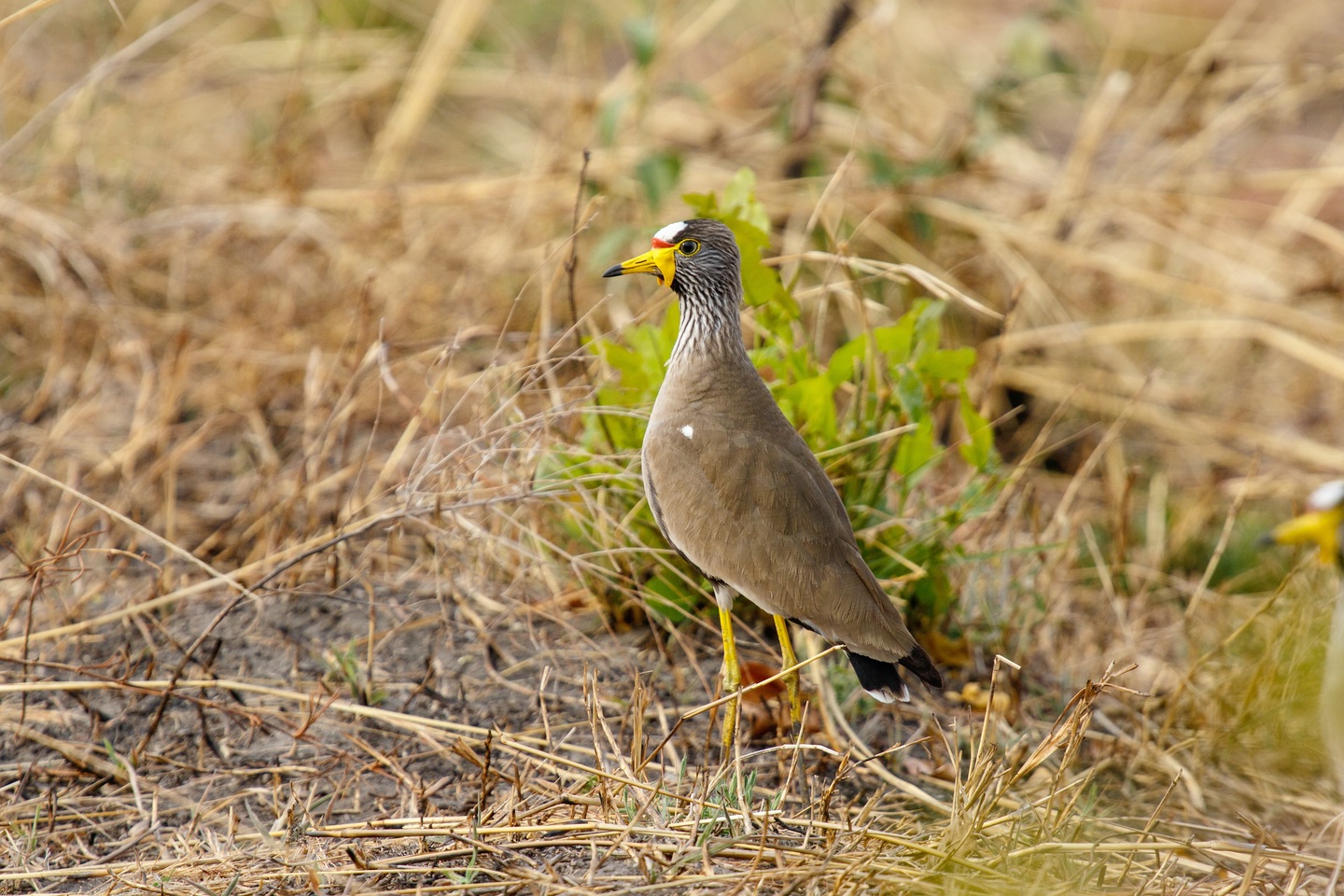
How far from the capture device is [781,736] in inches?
→ 125

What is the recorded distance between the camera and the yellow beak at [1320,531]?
7.88ft

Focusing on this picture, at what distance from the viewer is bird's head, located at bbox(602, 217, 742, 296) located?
119 inches

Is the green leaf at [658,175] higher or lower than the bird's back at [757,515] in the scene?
higher

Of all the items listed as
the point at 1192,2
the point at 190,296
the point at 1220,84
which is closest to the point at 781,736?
the point at 190,296

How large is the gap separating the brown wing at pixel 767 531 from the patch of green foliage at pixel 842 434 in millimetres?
463

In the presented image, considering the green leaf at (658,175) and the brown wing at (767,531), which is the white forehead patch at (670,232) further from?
the green leaf at (658,175)

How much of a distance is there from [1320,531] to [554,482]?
Result: 1.66 m

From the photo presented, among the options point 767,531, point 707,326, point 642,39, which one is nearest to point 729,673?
point 767,531

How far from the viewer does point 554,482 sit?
3105 millimetres

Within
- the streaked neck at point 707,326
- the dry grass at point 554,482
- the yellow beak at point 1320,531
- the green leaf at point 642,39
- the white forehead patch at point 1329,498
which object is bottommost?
the dry grass at point 554,482

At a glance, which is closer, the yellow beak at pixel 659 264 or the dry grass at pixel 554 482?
the dry grass at pixel 554 482

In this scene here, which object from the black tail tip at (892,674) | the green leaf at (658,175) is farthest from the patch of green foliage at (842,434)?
the green leaf at (658,175)

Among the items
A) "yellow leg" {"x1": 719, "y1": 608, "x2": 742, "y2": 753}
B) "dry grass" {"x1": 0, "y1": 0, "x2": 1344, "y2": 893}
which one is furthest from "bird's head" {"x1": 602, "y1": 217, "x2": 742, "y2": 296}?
"yellow leg" {"x1": 719, "y1": 608, "x2": 742, "y2": 753}

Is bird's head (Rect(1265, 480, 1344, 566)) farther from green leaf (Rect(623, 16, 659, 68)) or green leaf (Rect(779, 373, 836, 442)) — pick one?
green leaf (Rect(623, 16, 659, 68))
